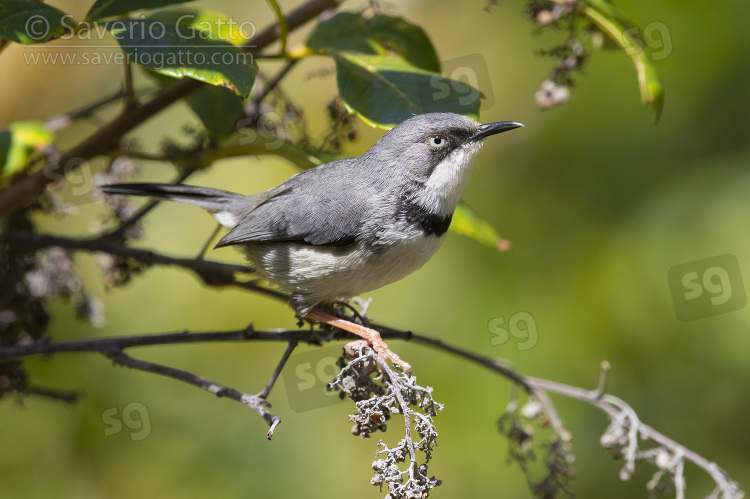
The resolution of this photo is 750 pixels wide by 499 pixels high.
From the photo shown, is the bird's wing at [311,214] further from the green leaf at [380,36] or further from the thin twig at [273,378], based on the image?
the thin twig at [273,378]

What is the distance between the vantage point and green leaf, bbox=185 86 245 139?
2.74m

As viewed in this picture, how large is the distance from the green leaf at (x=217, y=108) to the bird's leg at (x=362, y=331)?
777 mm

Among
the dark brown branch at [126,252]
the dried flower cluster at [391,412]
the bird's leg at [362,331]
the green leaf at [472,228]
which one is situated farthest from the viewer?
the dark brown branch at [126,252]

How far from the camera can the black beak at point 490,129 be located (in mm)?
2660

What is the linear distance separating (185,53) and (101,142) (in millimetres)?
742

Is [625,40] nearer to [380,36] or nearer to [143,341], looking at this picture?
[380,36]

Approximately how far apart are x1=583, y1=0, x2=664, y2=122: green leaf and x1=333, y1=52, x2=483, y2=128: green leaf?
505mm

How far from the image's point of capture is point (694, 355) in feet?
10.8

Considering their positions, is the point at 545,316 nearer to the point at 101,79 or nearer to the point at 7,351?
the point at 7,351

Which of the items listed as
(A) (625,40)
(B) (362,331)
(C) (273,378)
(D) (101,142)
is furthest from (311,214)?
(A) (625,40)

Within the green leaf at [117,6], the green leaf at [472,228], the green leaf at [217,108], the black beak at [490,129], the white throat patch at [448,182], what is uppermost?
the green leaf at [117,6]

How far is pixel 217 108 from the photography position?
2777 millimetres

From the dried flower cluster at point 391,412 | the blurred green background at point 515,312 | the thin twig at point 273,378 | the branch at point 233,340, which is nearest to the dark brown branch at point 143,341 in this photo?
the branch at point 233,340

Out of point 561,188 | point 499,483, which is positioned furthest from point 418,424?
point 561,188
